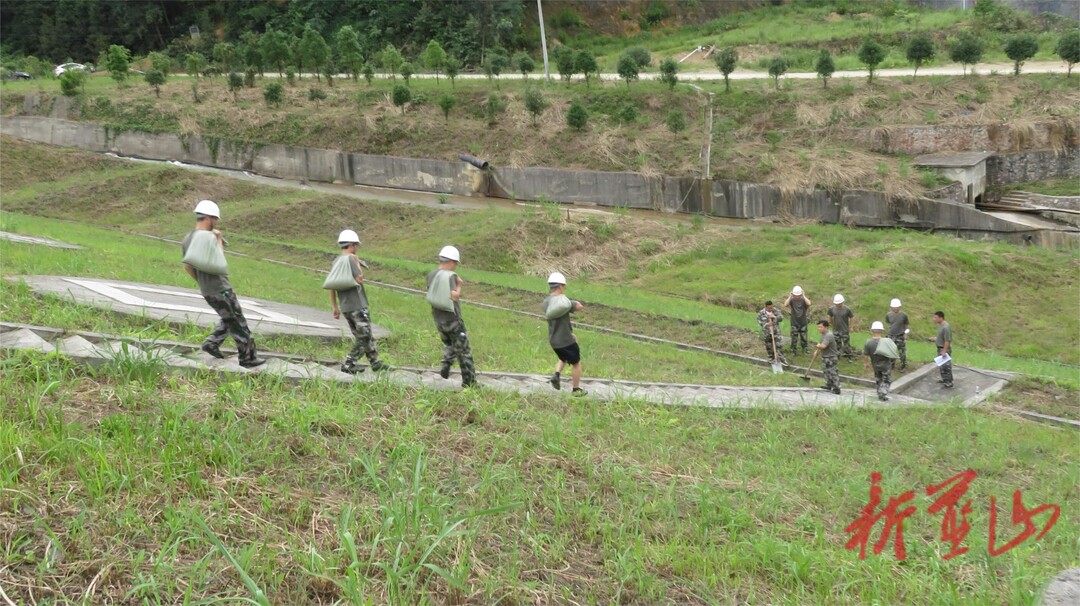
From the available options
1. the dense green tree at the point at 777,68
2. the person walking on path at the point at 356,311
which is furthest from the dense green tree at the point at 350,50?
the person walking on path at the point at 356,311

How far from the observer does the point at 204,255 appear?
9102 millimetres

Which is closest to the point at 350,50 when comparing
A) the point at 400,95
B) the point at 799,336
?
the point at 400,95

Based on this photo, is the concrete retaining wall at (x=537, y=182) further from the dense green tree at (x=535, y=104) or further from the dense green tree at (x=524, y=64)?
the dense green tree at (x=524, y=64)

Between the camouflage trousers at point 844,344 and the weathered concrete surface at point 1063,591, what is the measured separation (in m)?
13.9

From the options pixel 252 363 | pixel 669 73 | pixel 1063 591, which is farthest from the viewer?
pixel 669 73

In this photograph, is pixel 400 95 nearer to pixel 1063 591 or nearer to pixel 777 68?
pixel 777 68

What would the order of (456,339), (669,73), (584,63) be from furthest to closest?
(584,63) < (669,73) < (456,339)

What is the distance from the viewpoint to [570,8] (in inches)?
2391

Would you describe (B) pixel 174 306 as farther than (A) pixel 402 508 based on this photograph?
Yes

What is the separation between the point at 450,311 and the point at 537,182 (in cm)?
2663

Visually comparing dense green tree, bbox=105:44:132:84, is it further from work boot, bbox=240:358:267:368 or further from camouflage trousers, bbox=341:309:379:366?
work boot, bbox=240:358:267:368

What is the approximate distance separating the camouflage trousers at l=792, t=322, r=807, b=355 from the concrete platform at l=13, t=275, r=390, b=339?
9369mm

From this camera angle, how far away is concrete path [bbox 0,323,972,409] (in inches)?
294

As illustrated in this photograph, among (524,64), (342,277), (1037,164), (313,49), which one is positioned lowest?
(1037,164)
